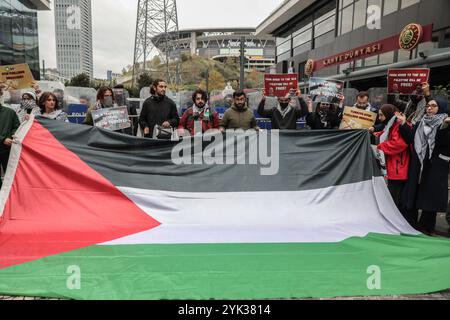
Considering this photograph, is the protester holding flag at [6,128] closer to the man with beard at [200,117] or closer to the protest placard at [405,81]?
the man with beard at [200,117]

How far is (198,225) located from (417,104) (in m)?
3.45

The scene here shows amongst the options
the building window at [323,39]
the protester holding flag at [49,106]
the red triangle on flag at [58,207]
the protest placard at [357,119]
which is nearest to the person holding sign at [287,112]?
the protest placard at [357,119]

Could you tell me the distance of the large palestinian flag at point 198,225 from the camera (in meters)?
2.82

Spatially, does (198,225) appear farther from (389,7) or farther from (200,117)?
(389,7)

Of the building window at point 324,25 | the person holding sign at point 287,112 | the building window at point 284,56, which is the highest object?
the building window at point 324,25

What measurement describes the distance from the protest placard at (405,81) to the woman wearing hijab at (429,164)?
0.50 meters

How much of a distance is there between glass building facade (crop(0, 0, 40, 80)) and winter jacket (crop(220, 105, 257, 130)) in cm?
2977

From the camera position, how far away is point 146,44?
4644 centimetres

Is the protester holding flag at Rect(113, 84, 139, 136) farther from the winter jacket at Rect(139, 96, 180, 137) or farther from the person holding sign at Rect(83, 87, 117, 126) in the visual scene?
the person holding sign at Rect(83, 87, 117, 126)

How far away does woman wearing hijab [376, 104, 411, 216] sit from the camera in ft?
14.4

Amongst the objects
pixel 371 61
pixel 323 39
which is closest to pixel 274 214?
pixel 371 61

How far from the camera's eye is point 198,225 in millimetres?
3762
